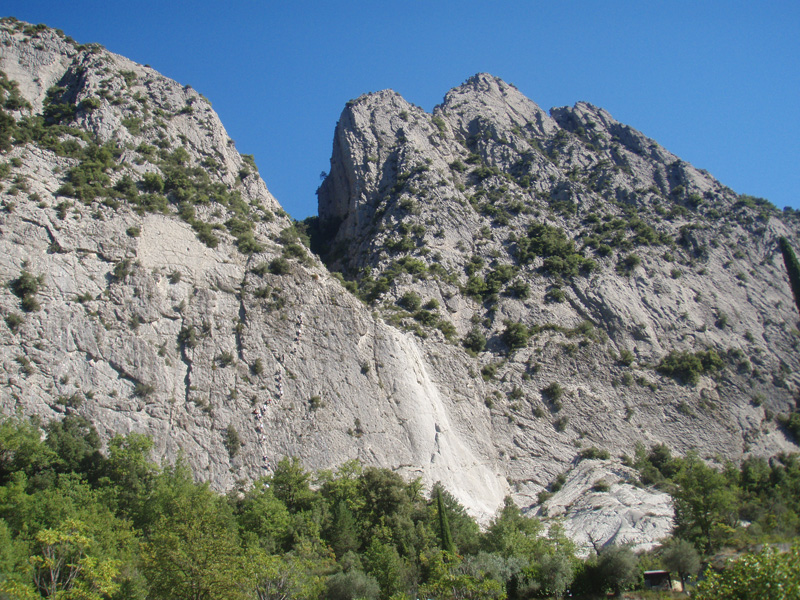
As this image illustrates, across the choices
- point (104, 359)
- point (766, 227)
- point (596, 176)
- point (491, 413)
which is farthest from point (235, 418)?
point (766, 227)

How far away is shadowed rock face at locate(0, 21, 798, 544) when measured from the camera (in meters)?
33.9

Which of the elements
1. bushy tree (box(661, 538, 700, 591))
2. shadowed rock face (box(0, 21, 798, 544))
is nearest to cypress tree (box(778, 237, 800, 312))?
shadowed rock face (box(0, 21, 798, 544))

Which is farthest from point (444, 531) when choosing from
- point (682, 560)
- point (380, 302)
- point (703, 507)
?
point (380, 302)

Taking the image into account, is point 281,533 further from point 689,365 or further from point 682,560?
point 689,365

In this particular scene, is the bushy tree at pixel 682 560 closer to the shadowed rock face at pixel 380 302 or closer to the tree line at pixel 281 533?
the tree line at pixel 281 533

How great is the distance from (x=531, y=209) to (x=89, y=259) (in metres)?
49.9

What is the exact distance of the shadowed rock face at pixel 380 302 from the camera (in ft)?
111

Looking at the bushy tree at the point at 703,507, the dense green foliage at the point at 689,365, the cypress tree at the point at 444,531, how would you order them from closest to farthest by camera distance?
the bushy tree at the point at 703,507 → the cypress tree at the point at 444,531 → the dense green foliage at the point at 689,365

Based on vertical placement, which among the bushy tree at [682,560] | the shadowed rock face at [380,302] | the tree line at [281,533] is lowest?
the tree line at [281,533]

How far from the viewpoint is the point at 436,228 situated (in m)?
60.6

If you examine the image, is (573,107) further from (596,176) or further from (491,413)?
(491,413)

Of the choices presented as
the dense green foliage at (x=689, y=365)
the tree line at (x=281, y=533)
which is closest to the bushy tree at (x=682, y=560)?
the tree line at (x=281, y=533)

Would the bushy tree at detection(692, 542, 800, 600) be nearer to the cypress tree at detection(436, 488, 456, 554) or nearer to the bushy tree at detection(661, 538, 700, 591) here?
the bushy tree at detection(661, 538, 700, 591)

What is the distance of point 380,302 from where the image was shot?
5019 centimetres
